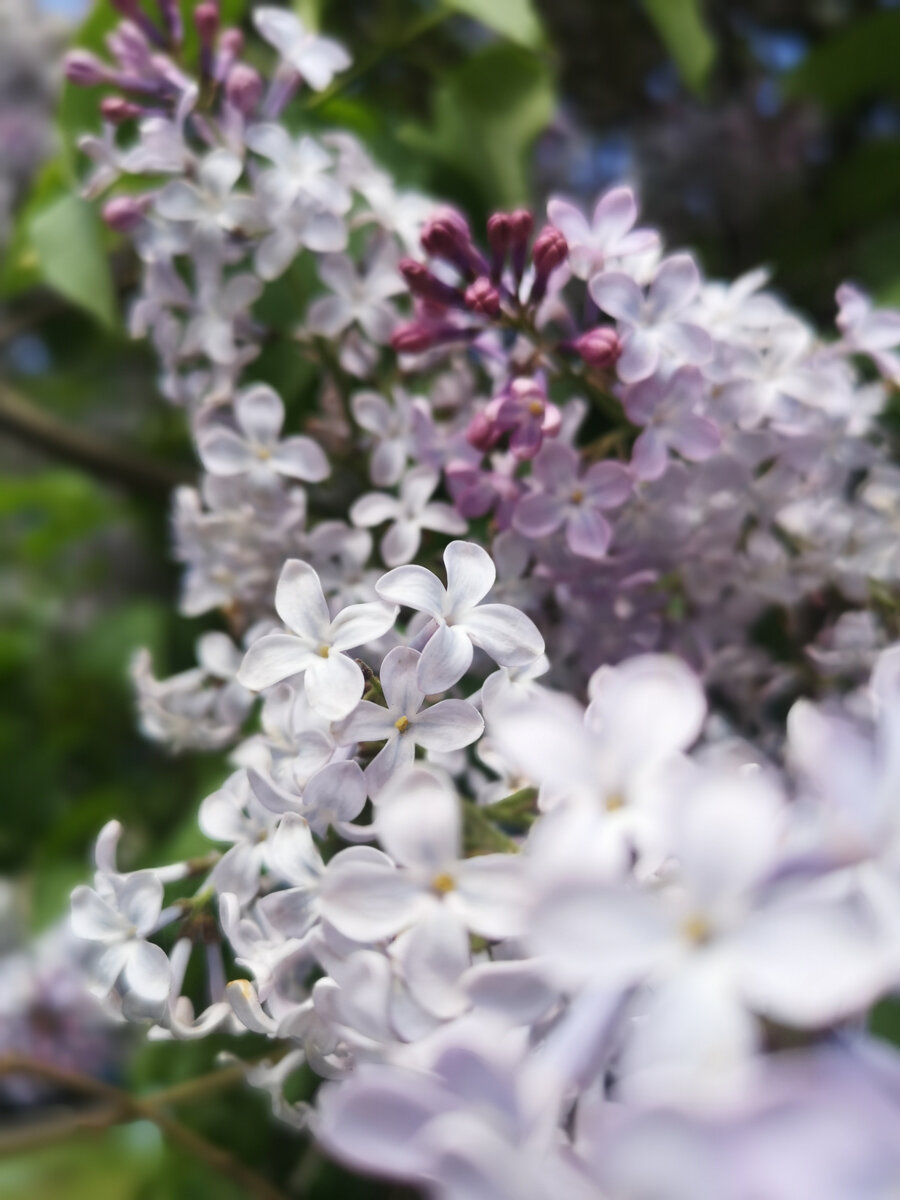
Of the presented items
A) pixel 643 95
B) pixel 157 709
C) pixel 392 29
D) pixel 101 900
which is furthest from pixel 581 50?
pixel 101 900

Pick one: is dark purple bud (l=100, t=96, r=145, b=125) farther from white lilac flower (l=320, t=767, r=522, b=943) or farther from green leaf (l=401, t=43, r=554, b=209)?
white lilac flower (l=320, t=767, r=522, b=943)

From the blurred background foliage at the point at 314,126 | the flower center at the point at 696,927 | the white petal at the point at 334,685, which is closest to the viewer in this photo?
the flower center at the point at 696,927

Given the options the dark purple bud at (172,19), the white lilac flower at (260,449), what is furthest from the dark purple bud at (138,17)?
the white lilac flower at (260,449)

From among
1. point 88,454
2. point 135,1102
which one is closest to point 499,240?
point 135,1102

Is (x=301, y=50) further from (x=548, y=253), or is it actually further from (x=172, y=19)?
(x=548, y=253)

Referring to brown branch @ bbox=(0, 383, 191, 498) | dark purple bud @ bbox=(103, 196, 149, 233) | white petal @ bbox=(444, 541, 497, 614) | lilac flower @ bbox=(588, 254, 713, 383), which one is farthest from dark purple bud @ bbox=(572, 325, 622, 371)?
brown branch @ bbox=(0, 383, 191, 498)

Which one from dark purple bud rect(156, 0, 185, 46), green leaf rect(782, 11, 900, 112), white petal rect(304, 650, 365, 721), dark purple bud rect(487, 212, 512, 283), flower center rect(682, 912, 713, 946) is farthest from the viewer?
green leaf rect(782, 11, 900, 112)

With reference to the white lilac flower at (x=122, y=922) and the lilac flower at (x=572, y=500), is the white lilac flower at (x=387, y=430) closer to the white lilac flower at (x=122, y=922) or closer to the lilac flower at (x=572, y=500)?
the lilac flower at (x=572, y=500)

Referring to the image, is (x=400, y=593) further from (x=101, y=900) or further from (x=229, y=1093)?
(x=229, y=1093)
